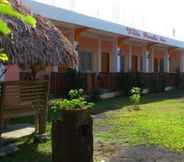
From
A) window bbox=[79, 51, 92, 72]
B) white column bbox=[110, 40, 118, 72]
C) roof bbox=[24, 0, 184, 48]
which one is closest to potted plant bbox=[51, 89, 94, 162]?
roof bbox=[24, 0, 184, 48]

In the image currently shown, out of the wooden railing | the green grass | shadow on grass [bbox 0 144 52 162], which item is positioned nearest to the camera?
shadow on grass [bbox 0 144 52 162]

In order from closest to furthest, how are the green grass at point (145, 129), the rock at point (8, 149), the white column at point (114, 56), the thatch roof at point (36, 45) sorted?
the rock at point (8, 149) → the thatch roof at point (36, 45) → the green grass at point (145, 129) → the white column at point (114, 56)

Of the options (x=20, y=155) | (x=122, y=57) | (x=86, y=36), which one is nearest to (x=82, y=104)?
(x=20, y=155)

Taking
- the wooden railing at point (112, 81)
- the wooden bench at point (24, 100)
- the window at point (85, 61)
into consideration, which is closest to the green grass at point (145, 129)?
the wooden bench at point (24, 100)

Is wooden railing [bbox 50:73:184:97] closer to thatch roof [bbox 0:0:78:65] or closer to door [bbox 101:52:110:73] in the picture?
door [bbox 101:52:110:73]

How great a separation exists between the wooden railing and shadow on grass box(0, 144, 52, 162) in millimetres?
10262

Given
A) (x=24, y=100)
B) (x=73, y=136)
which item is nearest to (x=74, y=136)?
(x=73, y=136)

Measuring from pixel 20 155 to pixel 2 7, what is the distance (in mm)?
6246

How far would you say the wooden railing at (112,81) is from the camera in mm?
18366

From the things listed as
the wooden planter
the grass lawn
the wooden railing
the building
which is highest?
the building

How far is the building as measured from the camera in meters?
18.4

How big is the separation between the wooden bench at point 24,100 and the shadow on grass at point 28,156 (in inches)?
20.7

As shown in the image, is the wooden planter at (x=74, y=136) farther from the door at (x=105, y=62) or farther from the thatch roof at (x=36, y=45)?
the door at (x=105, y=62)

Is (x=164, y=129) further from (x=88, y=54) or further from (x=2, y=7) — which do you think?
(x=88, y=54)
